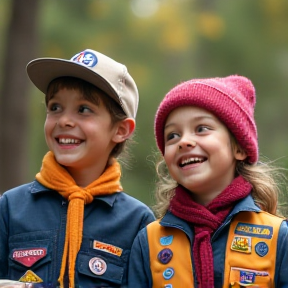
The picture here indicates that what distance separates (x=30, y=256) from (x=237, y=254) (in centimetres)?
113

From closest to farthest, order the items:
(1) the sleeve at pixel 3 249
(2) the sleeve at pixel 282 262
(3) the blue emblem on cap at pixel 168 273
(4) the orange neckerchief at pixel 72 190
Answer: (2) the sleeve at pixel 282 262
(3) the blue emblem on cap at pixel 168 273
(4) the orange neckerchief at pixel 72 190
(1) the sleeve at pixel 3 249

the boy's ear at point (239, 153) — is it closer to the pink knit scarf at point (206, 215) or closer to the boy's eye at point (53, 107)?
the pink knit scarf at point (206, 215)

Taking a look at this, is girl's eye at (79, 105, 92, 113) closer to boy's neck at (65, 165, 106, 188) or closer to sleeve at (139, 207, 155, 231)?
boy's neck at (65, 165, 106, 188)

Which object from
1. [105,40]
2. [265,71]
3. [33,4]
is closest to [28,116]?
[33,4]

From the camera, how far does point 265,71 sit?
61.2ft

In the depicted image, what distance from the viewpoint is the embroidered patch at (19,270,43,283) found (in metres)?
3.94

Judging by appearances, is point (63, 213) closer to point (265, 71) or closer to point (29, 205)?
point (29, 205)

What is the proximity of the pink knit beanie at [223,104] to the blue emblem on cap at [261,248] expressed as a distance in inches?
20.5

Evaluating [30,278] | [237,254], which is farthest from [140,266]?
[30,278]

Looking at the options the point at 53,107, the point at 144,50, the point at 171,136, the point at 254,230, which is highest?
the point at 144,50

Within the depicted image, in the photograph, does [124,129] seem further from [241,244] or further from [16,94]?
[16,94]

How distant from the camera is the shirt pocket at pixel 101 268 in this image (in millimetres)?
3941

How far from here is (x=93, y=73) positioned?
4.07m

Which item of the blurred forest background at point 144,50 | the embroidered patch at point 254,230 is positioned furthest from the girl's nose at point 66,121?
the blurred forest background at point 144,50
